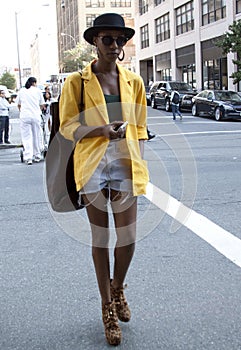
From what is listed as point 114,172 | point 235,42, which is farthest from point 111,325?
point 235,42

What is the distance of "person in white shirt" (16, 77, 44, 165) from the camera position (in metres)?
11.6

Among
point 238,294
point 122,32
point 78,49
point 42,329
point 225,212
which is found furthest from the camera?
point 78,49

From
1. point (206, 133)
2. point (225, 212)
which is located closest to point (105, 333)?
point (225, 212)

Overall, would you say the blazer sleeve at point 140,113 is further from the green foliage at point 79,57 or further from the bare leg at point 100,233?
the green foliage at point 79,57

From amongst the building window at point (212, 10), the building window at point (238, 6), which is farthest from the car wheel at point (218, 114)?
the building window at point (212, 10)

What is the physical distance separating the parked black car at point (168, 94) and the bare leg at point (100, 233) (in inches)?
1046

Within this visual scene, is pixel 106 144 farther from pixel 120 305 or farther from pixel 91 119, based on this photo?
pixel 120 305

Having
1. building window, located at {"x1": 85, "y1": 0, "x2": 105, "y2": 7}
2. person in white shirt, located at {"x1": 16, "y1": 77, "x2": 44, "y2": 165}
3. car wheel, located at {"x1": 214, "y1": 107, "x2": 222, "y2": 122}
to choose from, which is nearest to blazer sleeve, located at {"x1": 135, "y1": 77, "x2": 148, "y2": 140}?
person in white shirt, located at {"x1": 16, "y1": 77, "x2": 44, "y2": 165}

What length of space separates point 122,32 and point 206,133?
15136 mm

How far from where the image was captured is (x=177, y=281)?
448cm

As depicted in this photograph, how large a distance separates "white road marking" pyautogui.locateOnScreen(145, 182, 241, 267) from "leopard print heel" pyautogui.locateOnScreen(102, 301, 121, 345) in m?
1.70

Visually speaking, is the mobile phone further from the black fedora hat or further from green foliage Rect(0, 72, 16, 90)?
green foliage Rect(0, 72, 16, 90)

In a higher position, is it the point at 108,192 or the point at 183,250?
the point at 108,192

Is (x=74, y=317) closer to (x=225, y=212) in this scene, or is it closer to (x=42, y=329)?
(x=42, y=329)
